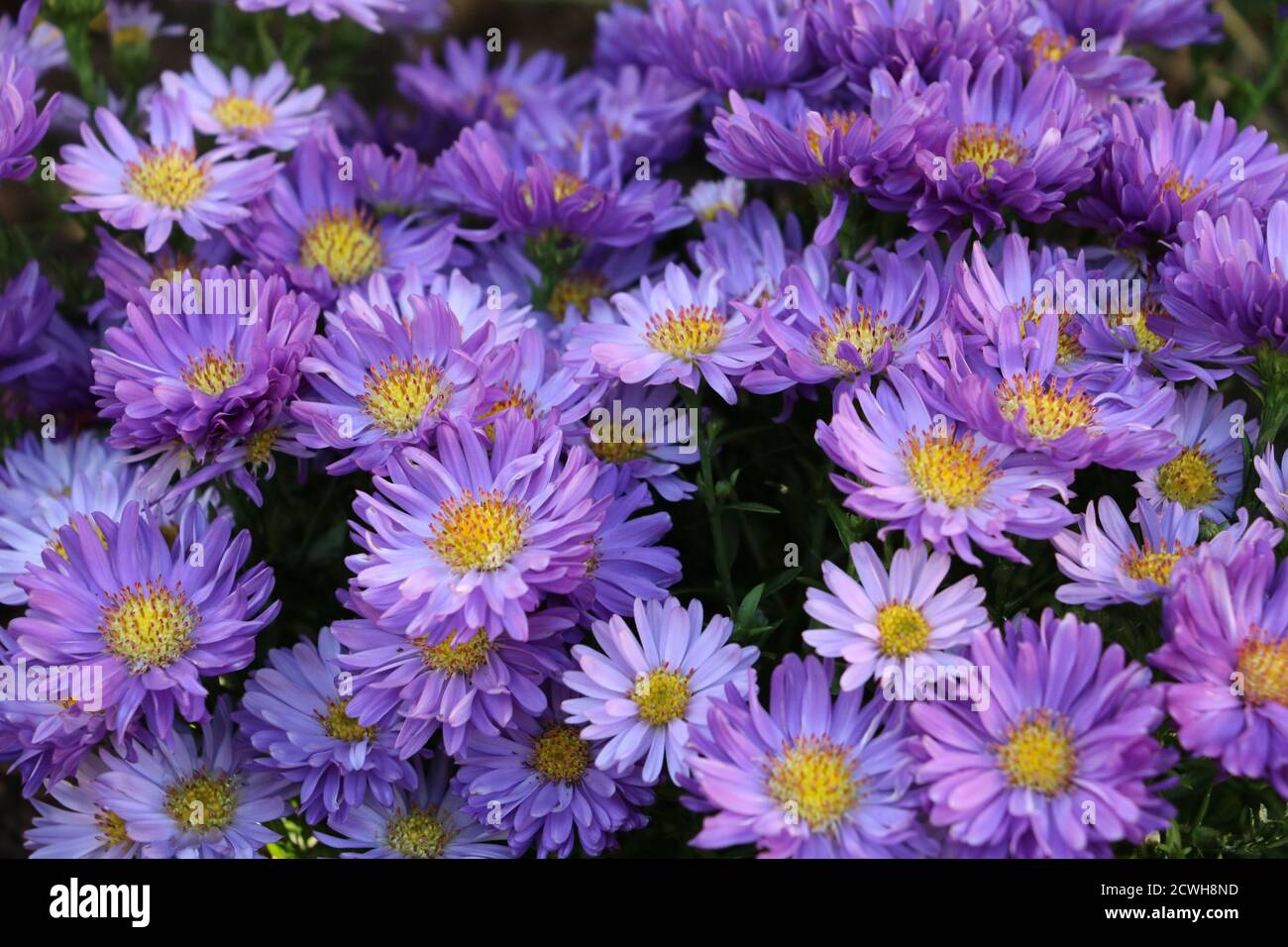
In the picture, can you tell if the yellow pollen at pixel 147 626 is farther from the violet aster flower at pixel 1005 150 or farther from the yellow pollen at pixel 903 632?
the violet aster flower at pixel 1005 150

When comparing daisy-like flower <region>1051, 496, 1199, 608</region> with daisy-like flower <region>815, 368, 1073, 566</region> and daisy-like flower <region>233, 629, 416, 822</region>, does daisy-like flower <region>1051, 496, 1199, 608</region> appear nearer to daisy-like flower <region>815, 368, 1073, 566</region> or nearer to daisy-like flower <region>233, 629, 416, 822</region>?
daisy-like flower <region>815, 368, 1073, 566</region>

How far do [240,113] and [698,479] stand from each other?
57.7 inches

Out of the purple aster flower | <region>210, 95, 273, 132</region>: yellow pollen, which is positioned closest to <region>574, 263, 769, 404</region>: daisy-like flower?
the purple aster flower

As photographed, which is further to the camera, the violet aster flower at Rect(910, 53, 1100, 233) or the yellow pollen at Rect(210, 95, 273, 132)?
the yellow pollen at Rect(210, 95, 273, 132)

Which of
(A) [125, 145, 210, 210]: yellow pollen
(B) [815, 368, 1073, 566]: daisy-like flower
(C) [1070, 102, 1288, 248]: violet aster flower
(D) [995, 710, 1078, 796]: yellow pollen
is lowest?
(D) [995, 710, 1078, 796]: yellow pollen

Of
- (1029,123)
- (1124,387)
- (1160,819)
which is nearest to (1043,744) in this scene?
(1160,819)

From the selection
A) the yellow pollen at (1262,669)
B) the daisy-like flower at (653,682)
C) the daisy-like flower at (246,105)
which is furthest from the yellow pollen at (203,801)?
the yellow pollen at (1262,669)

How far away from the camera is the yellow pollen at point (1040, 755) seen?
1833 mm

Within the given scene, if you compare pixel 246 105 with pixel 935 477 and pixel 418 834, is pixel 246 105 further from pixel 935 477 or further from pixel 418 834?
pixel 935 477

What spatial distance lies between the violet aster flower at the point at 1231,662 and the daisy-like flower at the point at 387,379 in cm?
115

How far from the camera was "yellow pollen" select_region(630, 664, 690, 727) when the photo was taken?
208 centimetres

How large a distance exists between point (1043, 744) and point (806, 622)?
2.41 ft

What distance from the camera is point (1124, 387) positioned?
217 cm
